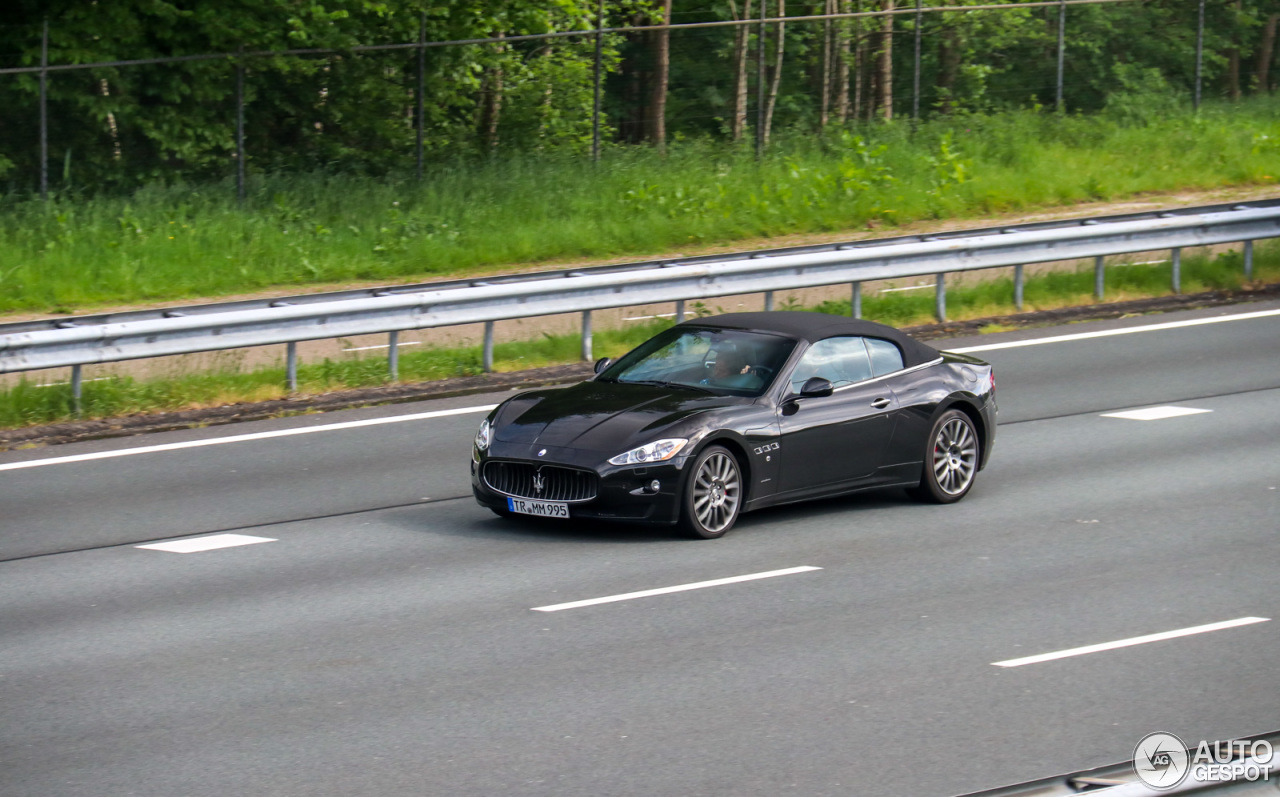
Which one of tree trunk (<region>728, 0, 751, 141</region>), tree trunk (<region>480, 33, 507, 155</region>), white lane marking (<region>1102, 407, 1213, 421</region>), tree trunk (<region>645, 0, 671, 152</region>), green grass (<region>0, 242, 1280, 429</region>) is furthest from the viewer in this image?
tree trunk (<region>728, 0, 751, 141</region>)

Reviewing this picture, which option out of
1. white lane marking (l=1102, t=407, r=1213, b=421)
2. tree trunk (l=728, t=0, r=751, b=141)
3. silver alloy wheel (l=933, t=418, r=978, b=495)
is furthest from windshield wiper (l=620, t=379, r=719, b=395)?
tree trunk (l=728, t=0, r=751, b=141)

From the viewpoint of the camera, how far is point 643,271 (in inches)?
703

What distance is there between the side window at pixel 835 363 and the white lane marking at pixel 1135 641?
3294 millimetres

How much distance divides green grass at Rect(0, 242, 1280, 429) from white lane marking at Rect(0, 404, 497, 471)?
50.0 inches

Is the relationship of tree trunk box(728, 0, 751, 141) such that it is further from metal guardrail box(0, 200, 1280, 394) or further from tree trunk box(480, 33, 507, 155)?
metal guardrail box(0, 200, 1280, 394)

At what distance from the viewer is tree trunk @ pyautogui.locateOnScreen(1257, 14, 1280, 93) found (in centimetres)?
3509

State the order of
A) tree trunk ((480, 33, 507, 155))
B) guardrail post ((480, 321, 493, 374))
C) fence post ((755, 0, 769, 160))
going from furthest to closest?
fence post ((755, 0, 769, 160))
tree trunk ((480, 33, 507, 155))
guardrail post ((480, 321, 493, 374))

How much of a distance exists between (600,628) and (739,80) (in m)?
23.8

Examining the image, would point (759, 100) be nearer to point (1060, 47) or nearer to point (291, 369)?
point (1060, 47)

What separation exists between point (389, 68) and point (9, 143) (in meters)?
6.17

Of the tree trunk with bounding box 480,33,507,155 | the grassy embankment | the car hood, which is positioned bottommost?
the car hood

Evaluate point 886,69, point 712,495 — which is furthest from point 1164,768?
point 886,69

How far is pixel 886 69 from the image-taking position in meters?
32.6

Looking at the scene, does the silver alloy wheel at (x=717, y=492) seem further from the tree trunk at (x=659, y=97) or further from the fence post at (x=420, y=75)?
the tree trunk at (x=659, y=97)
